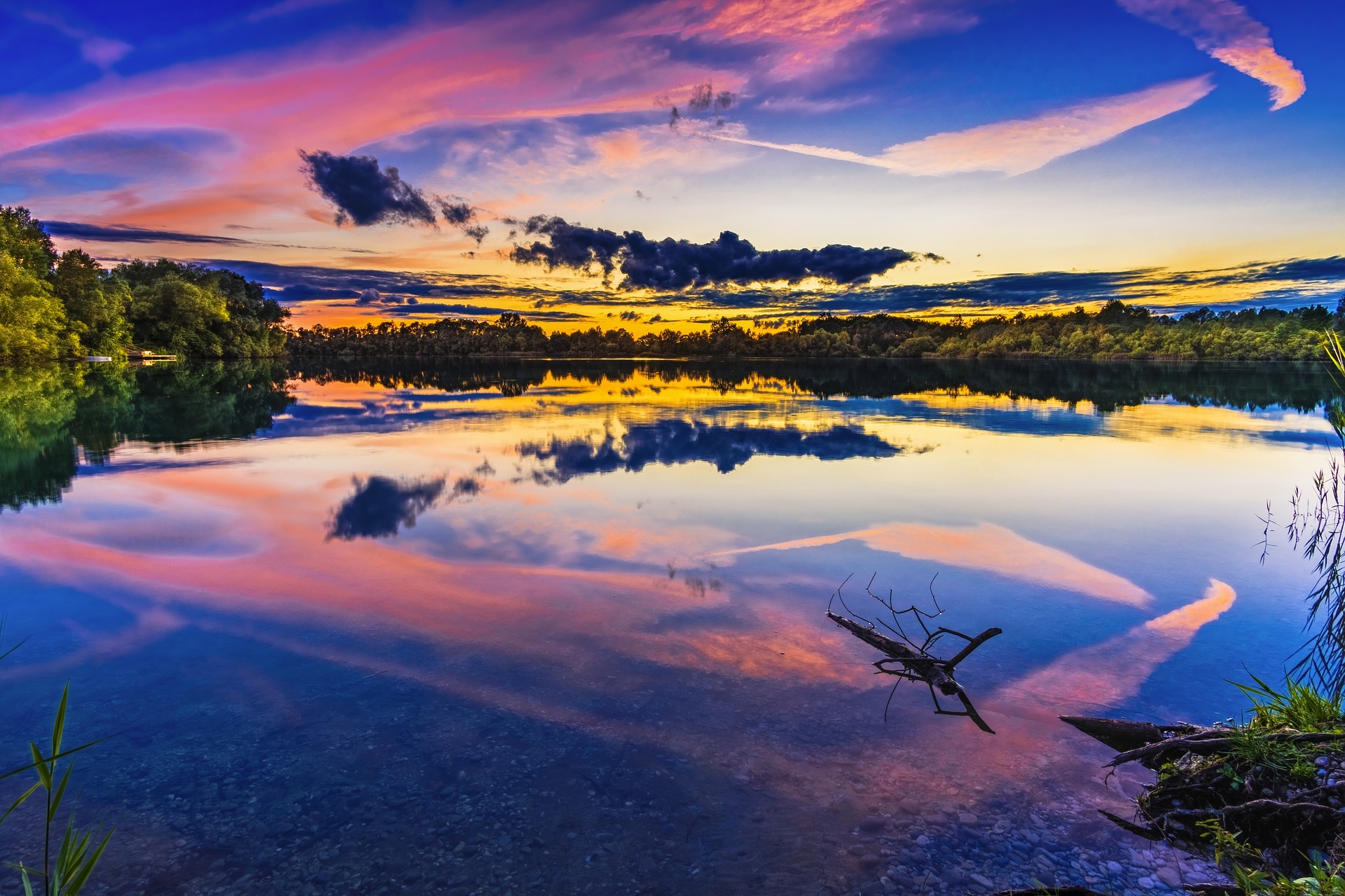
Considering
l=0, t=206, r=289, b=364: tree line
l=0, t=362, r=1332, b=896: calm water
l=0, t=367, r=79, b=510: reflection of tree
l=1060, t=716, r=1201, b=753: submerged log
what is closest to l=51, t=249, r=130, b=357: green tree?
l=0, t=206, r=289, b=364: tree line

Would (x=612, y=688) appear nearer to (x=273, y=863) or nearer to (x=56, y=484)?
(x=273, y=863)

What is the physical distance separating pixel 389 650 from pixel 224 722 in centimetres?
169

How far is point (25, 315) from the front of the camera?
61719mm

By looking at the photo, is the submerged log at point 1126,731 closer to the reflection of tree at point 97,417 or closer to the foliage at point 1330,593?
the foliage at point 1330,593

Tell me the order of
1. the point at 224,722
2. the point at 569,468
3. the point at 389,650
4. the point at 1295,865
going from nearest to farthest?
the point at 1295,865 < the point at 224,722 < the point at 389,650 < the point at 569,468

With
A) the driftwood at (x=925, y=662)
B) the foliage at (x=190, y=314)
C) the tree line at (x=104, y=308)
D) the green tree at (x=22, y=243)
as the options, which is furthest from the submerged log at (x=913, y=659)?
the foliage at (x=190, y=314)

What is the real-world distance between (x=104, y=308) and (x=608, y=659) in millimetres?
97062

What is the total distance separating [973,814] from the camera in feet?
16.3

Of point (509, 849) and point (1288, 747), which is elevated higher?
point (1288, 747)

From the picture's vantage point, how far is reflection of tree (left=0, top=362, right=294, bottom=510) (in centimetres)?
1691

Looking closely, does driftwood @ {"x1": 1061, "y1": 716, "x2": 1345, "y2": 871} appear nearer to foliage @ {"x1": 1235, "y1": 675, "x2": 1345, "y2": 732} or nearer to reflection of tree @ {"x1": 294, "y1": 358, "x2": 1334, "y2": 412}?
foliage @ {"x1": 1235, "y1": 675, "x2": 1345, "y2": 732}

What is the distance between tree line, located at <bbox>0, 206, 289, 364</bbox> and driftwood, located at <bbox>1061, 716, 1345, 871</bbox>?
8280cm

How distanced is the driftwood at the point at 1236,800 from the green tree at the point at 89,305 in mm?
98121

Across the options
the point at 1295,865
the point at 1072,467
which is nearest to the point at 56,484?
the point at 1295,865
